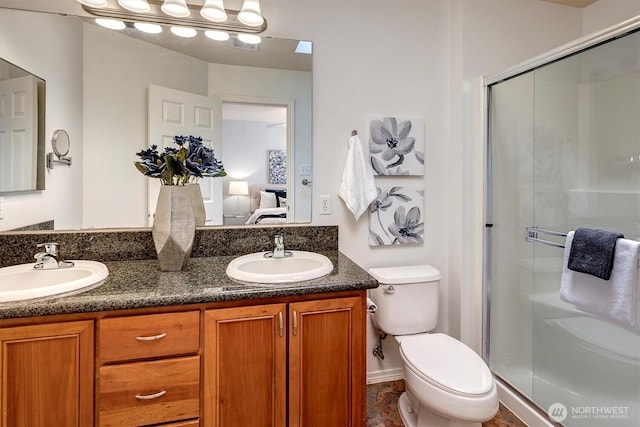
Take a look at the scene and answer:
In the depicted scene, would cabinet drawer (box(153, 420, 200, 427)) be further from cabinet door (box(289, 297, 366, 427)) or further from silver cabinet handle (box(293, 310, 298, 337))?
silver cabinet handle (box(293, 310, 298, 337))

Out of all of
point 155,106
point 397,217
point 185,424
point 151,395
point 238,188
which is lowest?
point 185,424

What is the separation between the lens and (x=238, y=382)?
120cm

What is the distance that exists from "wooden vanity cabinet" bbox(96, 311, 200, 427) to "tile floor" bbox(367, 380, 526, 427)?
3.23ft

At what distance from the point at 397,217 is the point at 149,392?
1.43m

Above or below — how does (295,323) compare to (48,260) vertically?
below

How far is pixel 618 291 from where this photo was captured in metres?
1.27

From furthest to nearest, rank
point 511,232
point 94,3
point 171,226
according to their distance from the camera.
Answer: point 511,232, point 94,3, point 171,226

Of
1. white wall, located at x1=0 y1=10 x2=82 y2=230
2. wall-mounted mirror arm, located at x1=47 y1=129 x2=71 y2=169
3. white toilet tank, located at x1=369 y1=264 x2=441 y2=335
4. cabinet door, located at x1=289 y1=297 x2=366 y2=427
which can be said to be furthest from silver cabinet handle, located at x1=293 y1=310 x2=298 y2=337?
wall-mounted mirror arm, located at x1=47 y1=129 x2=71 y2=169

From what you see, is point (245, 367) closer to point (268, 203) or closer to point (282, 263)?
point (282, 263)

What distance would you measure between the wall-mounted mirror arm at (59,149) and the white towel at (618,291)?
2299mm

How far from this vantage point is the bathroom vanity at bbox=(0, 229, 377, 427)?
41.3 inches

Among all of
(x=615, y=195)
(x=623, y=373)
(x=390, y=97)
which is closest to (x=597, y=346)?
(x=623, y=373)

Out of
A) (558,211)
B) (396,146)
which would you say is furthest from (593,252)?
(396,146)

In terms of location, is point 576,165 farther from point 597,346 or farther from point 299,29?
point 299,29
